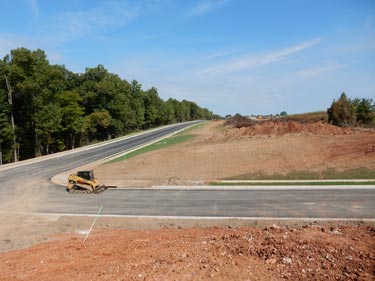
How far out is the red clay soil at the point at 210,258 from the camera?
29.2 feet

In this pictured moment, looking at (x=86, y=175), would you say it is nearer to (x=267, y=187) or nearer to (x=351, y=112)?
(x=267, y=187)

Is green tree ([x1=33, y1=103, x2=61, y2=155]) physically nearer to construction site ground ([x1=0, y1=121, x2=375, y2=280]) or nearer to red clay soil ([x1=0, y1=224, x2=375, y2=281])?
construction site ground ([x1=0, y1=121, x2=375, y2=280])

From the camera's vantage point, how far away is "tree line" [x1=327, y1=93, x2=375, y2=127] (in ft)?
182

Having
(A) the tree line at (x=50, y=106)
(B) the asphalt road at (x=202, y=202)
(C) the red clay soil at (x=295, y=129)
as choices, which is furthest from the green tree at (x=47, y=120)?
(C) the red clay soil at (x=295, y=129)

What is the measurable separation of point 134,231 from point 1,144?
41.7 metres

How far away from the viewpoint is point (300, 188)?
23.8 meters

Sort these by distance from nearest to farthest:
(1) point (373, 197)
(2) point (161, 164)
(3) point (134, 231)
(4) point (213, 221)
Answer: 1. (3) point (134, 231)
2. (4) point (213, 221)
3. (1) point (373, 197)
4. (2) point (161, 164)

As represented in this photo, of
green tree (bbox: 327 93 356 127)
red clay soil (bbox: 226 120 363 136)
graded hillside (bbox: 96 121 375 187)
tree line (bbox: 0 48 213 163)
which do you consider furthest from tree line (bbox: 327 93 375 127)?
tree line (bbox: 0 48 213 163)

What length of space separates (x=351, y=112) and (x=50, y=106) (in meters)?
49.2

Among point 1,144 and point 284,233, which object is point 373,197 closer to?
point 284,233

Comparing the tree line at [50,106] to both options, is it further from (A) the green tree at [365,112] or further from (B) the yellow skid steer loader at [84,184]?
(A) the green tree at [365,112]

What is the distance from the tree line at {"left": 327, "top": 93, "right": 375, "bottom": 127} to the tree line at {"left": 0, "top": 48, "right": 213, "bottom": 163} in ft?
143

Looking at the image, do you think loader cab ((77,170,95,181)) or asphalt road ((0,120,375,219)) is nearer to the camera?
asphalt road ((0,120,375,219))

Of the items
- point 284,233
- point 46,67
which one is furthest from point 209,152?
point 46,67
